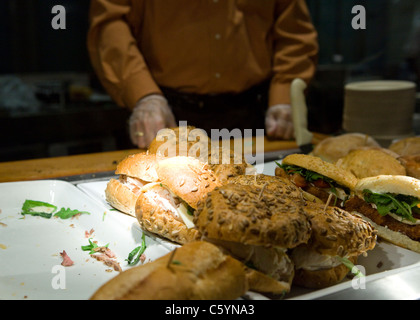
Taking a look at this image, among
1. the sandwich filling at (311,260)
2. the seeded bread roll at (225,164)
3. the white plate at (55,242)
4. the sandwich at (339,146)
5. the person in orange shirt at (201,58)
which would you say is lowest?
the white plate at (55,242)

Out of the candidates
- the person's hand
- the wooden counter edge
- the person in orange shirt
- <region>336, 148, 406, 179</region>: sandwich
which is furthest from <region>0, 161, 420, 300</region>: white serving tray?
the person's hand

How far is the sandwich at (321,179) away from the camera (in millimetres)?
1693

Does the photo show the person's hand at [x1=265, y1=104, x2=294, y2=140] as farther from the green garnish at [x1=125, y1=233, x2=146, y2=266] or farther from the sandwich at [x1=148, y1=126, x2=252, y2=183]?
the green garnish at [x1=125, y1=233, x2=146, y2=266]

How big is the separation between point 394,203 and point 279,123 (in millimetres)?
1715

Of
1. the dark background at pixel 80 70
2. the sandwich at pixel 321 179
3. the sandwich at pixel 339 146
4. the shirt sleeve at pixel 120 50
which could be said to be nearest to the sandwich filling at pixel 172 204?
the sandwich at pixel 321 179

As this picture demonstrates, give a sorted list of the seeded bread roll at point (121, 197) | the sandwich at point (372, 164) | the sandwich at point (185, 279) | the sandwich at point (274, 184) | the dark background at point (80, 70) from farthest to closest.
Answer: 1. the dark background at point (80, 70)
2. the sandwich at point (372, 164)
3. the seeded bread roll at point (121, 197)
4. the sandwich at point (274, 184)
5. the sandwich at point (185, 279)

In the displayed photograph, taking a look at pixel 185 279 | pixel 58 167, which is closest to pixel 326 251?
pixel 185 279

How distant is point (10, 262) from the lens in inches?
56.6

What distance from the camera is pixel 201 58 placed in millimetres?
3344

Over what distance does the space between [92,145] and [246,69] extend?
248 centimetres

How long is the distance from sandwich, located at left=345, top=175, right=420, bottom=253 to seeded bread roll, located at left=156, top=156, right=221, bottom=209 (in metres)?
0.57

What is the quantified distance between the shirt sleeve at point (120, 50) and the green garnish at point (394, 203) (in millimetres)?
1935

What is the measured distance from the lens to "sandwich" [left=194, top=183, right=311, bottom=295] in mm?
1071

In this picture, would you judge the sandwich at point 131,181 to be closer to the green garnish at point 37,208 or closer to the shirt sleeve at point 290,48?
the green garnish at point 37,208
